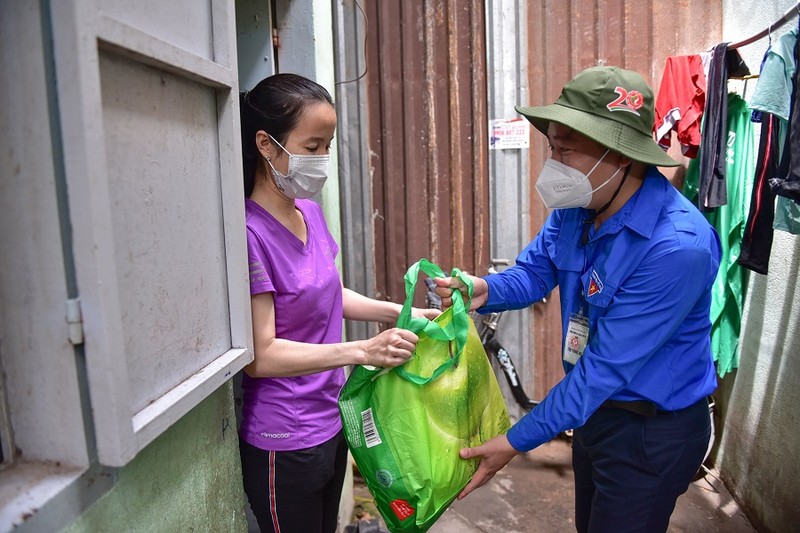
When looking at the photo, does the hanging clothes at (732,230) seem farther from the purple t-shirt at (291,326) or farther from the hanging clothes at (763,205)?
the purple t-shirt at (291,326)

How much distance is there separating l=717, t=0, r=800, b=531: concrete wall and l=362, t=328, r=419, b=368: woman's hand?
1.94 m

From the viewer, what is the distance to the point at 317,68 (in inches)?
91.9

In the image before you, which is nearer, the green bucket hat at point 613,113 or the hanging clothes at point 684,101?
the green bucket hat at point 613,113

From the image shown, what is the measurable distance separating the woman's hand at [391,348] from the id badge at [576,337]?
540 mm

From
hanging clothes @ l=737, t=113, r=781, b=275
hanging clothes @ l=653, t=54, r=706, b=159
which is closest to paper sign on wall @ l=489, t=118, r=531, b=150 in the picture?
hanging clothes @ l=653, t=54, r=706, b=159

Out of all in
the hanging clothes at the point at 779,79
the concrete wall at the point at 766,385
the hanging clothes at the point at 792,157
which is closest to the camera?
the hanging clothes at the point at 792,157

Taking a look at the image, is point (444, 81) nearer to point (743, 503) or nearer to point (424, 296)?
point (424, 296)

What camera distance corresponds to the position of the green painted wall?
98cm

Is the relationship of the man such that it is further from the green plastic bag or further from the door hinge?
the door hinge

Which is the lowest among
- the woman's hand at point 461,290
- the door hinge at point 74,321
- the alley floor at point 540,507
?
the alley floor at point 540,507

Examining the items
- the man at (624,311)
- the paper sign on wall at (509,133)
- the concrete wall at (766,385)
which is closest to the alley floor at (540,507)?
the concrete wall at (766,385)

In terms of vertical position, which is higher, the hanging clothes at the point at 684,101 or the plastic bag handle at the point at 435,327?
the hanging clothes at the point at 684,101

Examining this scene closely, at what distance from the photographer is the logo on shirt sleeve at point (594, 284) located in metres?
1.56

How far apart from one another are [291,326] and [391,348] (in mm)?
277
